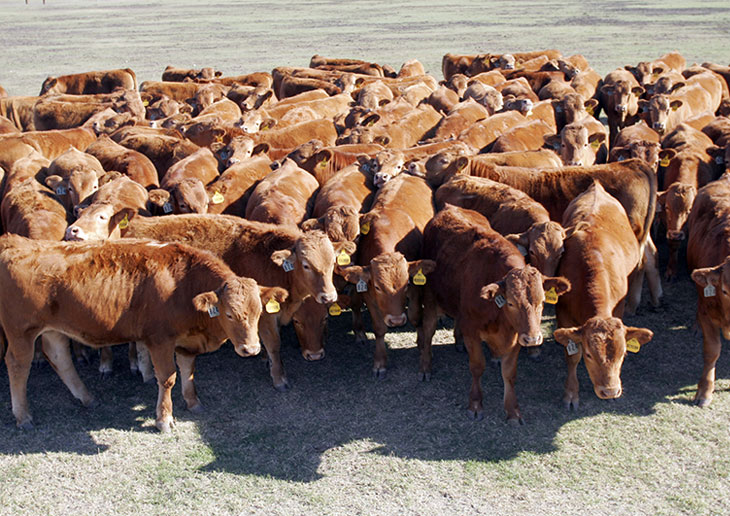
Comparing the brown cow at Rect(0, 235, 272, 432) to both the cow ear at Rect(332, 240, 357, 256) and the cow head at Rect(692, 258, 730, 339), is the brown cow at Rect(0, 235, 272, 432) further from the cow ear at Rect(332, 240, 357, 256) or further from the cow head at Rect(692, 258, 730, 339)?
the cow head at Rect(692, 258, 730, 339)

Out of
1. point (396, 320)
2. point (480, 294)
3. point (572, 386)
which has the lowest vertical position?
point (572, 386)

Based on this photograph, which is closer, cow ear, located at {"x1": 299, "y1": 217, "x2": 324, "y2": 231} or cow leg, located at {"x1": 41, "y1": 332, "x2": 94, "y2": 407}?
cow leg, located at {"x1": 41, "y1": 332, "x2": 94, "y2": 407}

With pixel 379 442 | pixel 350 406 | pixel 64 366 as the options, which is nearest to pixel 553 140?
pixel 350 406

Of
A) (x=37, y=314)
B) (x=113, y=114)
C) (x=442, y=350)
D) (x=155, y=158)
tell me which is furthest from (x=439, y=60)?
(x=37, y=314)

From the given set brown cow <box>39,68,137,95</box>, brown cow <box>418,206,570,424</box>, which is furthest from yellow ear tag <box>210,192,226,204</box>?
brown cow <box>39,68,137,95</box>

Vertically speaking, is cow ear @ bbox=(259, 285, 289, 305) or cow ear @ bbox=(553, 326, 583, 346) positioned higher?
cow ear @ bbox=(259, 285, 289, 305)

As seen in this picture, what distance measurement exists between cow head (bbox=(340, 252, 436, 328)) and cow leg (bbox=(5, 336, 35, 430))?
271cm

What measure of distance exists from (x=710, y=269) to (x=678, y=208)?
251cm

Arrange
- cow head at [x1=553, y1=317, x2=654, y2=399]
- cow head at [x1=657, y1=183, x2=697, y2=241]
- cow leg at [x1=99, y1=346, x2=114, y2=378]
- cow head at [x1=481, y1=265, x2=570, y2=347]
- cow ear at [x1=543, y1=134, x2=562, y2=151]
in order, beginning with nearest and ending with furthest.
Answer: cow head at [x1=553, y1=317, x2=654, y2=399] < cow head at [x1=481, y1=265, x2=570, y2=347] < cow leg at [x1=99, y1=346, x2=114, y2=378] < cow head at [x1=657, y1=183, x2=697, y2=241] < cow ear at [x1=543, y1=134, x2=562, y2=151]

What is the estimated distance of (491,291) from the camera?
5953 mm

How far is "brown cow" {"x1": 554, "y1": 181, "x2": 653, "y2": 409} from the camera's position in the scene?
5.73 meters

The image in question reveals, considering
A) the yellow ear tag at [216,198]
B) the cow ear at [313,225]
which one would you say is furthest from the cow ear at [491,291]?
the yellow ear tag at [216,198]

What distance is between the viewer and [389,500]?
5.38 meters

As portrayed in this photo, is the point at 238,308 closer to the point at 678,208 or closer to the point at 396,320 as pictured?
the point at 396,320
